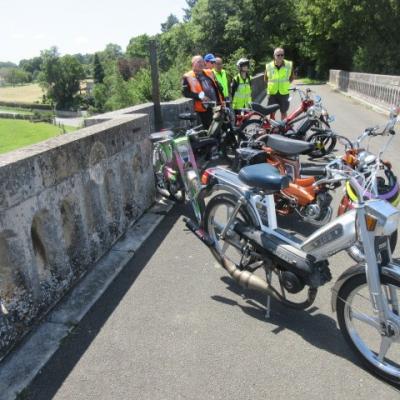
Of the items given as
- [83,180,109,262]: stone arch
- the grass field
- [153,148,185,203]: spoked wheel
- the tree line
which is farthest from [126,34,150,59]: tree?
[83,180,109,262]: stone arch

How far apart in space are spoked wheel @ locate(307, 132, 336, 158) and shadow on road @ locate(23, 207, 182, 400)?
425cm

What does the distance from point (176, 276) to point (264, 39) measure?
46.7 m

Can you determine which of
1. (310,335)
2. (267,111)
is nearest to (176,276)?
(310,335)

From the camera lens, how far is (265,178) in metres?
3.38

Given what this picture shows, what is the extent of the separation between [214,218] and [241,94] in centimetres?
625

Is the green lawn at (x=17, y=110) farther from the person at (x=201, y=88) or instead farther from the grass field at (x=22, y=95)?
the person at (x=201, y=88)

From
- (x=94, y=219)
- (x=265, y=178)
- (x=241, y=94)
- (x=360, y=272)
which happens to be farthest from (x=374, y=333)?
(x=241, y=94)

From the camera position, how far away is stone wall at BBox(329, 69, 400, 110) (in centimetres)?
1557

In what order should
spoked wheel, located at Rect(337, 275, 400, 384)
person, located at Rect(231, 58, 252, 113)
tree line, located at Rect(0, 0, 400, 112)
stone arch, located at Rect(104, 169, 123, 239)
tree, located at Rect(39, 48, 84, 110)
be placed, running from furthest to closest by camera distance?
tree, located at Rect(39, 48, 84, 110), tree line, located at Rect(0, 0, 400, 112), person, located at Rect(231, 58, 252, 113), stone arch, located at Rect(104, 169, 123, 239), spoked wheel, located at Rect(337, 275, 400, 384)

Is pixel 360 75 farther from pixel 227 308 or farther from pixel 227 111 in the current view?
pixel 227 308

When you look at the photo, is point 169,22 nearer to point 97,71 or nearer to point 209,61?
point 97,71

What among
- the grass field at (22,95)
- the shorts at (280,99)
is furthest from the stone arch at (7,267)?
the grass field at (22,95)

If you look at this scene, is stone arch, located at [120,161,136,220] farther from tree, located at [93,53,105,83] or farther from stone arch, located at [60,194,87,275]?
tree, located at [93,53,105,83]

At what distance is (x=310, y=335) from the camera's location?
10.6 feet
